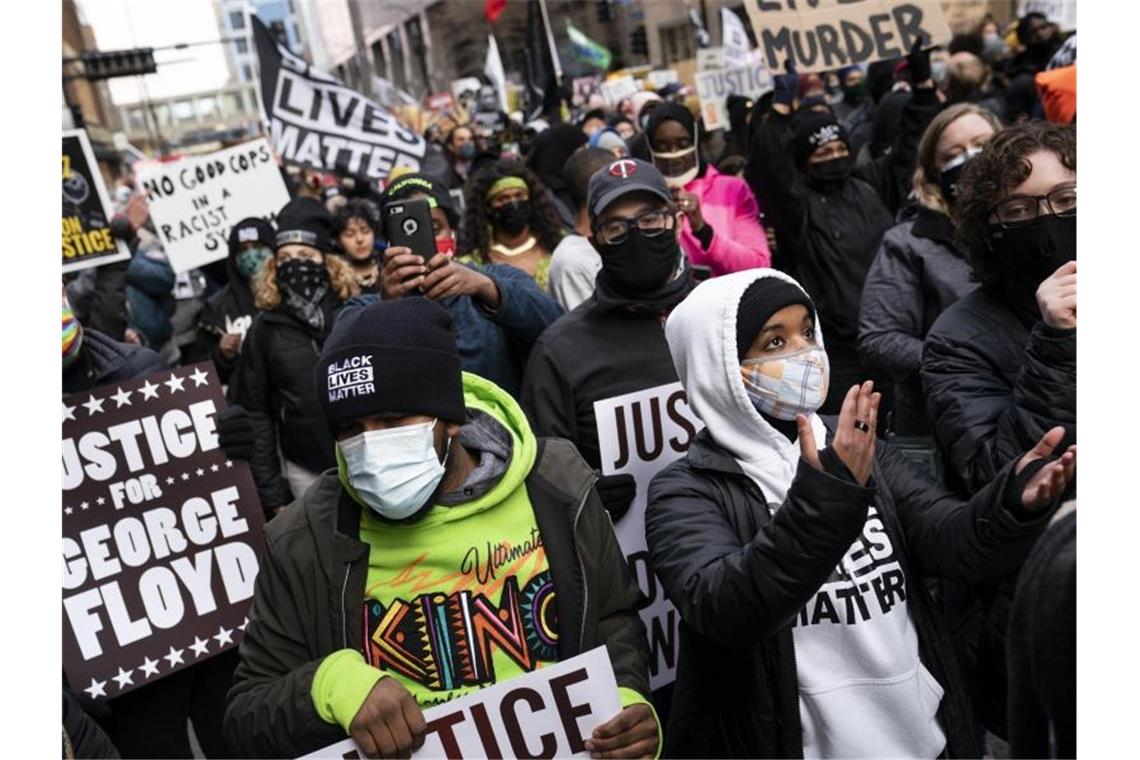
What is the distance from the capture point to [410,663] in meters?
2.37

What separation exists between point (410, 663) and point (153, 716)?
199cm

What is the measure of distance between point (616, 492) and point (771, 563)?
117cm

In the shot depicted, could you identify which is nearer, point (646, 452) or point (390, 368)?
point (390, 368)

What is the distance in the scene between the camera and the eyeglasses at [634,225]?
11.7ft

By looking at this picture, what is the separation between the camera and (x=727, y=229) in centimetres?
565

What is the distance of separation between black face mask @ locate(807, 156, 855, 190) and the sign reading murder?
10.1 ft

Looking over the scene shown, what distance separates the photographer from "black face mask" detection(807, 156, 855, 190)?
571cm

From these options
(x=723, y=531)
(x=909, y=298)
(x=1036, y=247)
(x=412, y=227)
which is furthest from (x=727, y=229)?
(x=723, y=531)

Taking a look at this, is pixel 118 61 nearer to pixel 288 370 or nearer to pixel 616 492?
pixel 288 370

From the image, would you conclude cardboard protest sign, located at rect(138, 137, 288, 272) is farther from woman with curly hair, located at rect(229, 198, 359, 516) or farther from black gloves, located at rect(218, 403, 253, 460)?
black gloves, located at rect(218, 403, 253, 460)

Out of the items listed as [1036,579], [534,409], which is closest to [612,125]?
[534,409]

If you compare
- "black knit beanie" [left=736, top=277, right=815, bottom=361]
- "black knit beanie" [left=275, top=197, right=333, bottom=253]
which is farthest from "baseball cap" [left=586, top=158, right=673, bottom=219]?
"black knit beanie" [left=275, top=197, right=333, bottom=253]

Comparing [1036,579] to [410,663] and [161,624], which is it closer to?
[410,663]

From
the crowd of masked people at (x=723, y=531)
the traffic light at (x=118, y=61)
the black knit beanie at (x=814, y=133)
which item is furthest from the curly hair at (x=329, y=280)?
the traffic light at (x=118, y=61)
